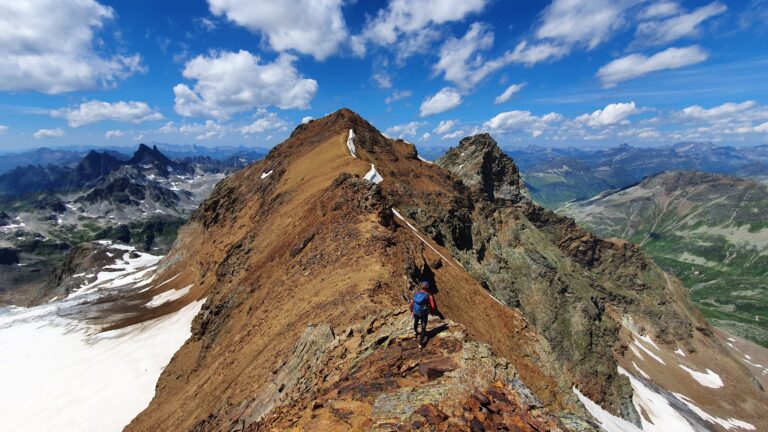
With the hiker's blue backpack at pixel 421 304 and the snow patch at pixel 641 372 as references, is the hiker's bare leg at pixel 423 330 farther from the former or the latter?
the snow patch at pixel 641 372

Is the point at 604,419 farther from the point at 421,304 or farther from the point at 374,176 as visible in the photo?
the point at 421,304

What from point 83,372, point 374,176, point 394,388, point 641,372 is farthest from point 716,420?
point 83,372

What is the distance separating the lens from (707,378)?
368 feet

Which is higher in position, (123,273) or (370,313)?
(370,313)

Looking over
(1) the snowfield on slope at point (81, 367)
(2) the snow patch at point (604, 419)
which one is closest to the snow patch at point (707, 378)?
(2) the snow patch at point (604, 419)

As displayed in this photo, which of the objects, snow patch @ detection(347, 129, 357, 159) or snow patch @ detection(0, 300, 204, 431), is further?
snow patch @ detection(347, 129, 357, 159)

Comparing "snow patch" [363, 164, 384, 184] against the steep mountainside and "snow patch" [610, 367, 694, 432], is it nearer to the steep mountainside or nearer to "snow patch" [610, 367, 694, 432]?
the steep mountainside

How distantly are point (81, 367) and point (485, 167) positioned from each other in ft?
298

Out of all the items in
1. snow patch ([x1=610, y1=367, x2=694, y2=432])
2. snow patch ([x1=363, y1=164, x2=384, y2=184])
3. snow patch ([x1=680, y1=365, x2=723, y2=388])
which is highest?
snow patch ([x1=363, y1=164, x2=384, y2=184])

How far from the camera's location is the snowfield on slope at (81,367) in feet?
123

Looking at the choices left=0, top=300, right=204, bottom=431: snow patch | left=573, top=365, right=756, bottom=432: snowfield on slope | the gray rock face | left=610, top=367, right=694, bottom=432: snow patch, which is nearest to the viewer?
left=0, top=300, right=204, bottom=431: snow patch

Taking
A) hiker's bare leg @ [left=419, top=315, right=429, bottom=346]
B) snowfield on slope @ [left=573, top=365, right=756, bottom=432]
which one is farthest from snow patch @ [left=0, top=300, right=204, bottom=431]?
snowfield on slope @ [left=573, top=365, right=756, bottom=432]

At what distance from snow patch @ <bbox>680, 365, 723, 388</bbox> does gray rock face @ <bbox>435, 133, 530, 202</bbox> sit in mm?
66297

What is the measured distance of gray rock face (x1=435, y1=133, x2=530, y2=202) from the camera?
334ft
